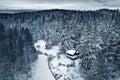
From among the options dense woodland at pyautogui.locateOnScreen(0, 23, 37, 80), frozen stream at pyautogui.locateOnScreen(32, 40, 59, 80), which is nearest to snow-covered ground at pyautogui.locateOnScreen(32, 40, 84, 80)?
frozen stream at pyautogui.locateOnScreen(32, 40, 59, 80)

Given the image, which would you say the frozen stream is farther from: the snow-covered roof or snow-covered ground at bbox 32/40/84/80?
the snow-covered roof

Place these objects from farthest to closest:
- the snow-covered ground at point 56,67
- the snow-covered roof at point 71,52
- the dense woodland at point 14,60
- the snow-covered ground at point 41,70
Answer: the snow-covered roof at point 71,52, the snow-covered ground at point 41,70, the snow-covered ground at point 56,67, the dense woodland at point 14,60

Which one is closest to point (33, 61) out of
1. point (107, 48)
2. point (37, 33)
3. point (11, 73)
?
point (11, 73)

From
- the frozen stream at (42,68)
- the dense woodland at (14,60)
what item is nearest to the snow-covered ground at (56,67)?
the frozen stream at (42,68)

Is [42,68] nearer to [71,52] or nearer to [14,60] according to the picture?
[71,52]

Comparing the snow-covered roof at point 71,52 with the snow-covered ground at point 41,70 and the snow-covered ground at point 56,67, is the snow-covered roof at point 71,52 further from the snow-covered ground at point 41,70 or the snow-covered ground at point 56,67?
the snow-covered ground at point 41,70

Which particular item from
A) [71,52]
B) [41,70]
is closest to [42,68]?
[41,70]

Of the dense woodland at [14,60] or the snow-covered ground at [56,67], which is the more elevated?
the dense woodland at [14,60]

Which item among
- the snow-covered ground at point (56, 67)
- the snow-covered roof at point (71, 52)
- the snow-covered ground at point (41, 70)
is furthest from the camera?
the snow-covered roof at point (71, 52)

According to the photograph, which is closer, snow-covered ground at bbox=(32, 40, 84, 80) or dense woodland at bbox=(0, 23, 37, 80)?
dense woodland at bbox=(0, 23, 37, 80)
